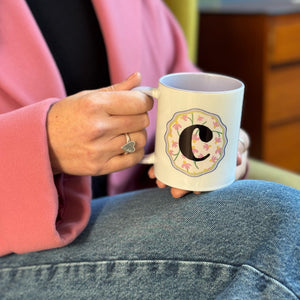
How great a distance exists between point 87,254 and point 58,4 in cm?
40

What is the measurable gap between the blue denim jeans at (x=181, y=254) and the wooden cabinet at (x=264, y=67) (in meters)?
0.96

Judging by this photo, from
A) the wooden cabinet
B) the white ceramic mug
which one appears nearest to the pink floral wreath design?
the white ceramic mug

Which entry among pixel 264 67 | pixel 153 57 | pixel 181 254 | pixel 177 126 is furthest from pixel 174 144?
pixel 264 67

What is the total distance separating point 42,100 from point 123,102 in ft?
0.49

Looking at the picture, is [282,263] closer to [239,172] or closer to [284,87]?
[239,172]

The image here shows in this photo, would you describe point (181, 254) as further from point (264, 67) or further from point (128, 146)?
point (264, 67)

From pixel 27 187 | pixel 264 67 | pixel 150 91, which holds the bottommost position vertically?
pixel 264 67

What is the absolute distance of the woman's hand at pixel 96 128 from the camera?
22.2 inches

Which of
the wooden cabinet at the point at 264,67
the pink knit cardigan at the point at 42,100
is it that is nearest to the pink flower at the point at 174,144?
the pink knit cardigan at the point at 42,100

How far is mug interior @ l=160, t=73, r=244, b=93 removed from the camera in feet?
2.05

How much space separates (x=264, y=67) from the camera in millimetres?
1501

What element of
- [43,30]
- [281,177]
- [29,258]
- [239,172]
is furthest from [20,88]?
[281,177]

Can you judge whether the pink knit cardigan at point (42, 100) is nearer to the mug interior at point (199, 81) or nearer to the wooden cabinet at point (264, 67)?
the mug interior at point (199, 81)

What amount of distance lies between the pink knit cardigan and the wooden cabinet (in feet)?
2.00
